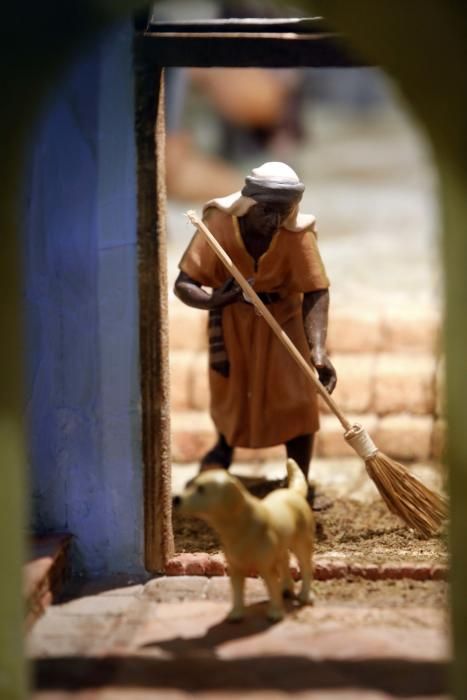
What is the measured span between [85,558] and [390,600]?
56.1 inches

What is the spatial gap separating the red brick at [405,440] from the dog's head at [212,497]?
404cm

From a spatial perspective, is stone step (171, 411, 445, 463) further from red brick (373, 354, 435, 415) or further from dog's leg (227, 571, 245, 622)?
dog's leg (227, 571, 245, 622)

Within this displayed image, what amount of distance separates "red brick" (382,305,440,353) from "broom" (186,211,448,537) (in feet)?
9.58

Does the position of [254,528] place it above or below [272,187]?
below

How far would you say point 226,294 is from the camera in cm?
729

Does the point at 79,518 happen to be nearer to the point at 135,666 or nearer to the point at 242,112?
the point at 135,666

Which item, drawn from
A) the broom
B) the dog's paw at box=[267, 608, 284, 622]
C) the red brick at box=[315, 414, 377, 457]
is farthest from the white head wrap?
the red brick at box=[315, 414, 377, 457]

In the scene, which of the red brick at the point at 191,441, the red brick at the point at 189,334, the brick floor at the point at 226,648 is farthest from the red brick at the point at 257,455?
the brick floor at the point at 226,648

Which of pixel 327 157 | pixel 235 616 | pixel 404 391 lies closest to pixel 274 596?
pixel 235 616

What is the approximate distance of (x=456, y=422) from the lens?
4902mm

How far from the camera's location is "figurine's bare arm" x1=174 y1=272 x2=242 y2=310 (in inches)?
287

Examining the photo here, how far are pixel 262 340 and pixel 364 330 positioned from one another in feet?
8.41

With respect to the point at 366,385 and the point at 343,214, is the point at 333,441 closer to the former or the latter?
the point at 366,385

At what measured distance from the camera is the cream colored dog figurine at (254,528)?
5.68m
